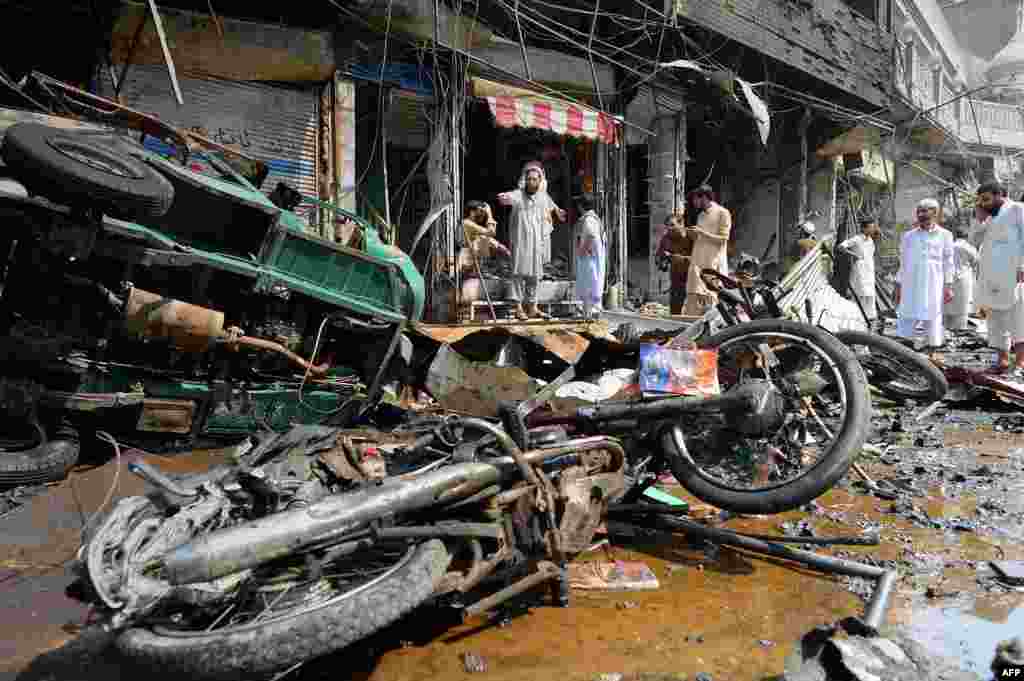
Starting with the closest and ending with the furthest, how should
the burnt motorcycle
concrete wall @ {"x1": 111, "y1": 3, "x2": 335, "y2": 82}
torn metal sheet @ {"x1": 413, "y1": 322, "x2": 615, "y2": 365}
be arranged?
the burnt motorcycle → torn metal sheet @ {"x1": 413, "y1": 322, "x2": 615, "y2": 365} → concrete wall @ {"x1": 111, "y1": 3, "x2": 335, "y2": 82}

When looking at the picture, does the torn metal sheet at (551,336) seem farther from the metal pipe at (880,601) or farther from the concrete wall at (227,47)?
the concrete wall at (227,47)

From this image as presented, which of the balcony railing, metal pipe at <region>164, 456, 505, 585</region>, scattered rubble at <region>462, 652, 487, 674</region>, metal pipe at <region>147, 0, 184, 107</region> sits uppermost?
the balcony railing

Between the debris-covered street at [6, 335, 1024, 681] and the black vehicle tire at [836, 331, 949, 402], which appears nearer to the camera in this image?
the debris-covered street at [6, 335, 1024, 681]

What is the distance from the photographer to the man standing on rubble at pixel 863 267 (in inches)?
445

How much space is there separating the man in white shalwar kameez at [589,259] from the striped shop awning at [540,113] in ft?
4.53

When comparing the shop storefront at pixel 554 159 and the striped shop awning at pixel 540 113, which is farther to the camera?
the shop storefront at pixel 554 159

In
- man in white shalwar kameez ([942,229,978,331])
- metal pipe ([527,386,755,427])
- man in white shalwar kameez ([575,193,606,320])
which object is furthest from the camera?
man in white shalwar kameez ([942,229,978,331])

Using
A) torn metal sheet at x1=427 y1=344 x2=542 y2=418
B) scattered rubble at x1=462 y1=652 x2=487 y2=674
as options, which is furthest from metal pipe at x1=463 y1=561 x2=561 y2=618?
torn metal sheet at x1=427 y1=344 x2=542 y2=418

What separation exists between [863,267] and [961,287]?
64.0 inches

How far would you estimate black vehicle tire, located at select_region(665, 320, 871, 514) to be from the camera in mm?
2898

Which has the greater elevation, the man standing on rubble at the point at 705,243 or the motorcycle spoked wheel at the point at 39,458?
the man standing on rubble at the point at 705,243

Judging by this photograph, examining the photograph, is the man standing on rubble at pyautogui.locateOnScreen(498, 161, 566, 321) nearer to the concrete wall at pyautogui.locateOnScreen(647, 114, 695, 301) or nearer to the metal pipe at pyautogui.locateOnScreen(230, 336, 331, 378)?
the concrete wall at pyautogui.locateOnScreen(647, 114, 695, 301)

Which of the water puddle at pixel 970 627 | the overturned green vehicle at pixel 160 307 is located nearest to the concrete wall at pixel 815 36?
the overturned green vehicle at pixel 160 307

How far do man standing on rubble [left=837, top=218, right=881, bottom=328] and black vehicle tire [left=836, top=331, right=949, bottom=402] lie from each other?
23.0 ft
